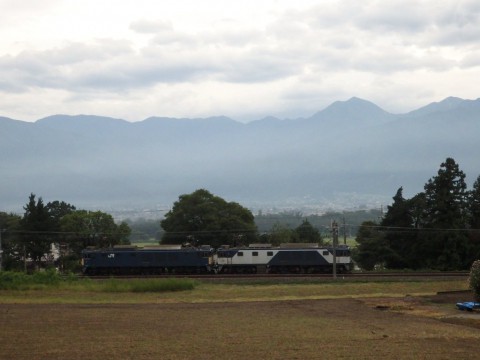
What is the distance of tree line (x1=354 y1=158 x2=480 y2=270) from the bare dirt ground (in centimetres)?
2666

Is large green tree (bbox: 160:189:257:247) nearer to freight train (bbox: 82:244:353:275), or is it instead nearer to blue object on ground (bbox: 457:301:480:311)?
freight train (bbox: 82:244:353:275)

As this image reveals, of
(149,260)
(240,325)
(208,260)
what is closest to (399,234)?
(208,260)

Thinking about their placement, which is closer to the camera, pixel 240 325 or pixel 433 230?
pixel 240 325

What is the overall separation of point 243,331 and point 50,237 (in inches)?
2203

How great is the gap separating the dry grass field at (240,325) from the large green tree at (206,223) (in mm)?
34978

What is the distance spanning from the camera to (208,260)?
217ft

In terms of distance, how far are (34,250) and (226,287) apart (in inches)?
1443

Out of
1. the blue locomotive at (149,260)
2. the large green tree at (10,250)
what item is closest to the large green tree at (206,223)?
the blue locomotive at (149,260)

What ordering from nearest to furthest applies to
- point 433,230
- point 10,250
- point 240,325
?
point 240,325 → point 433,230 → point 10,250

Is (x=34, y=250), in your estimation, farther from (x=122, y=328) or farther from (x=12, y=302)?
(x=122, y=328)

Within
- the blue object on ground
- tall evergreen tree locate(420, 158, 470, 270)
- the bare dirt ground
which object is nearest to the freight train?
tall evergreen tree locate(420, 158, 470, 270)

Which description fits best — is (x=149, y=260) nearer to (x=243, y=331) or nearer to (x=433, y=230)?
(x=433, y=230)

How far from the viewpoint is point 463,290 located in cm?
4619

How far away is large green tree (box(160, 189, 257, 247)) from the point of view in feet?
270
